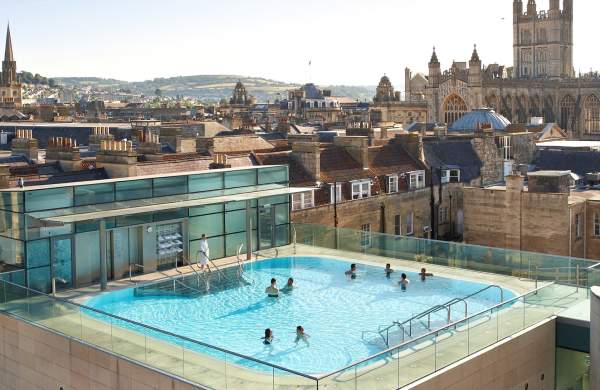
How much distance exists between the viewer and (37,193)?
26.6 meters

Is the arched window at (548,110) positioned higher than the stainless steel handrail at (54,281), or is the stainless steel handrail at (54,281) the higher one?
the arched window at (548,110)

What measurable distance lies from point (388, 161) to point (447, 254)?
1656 cm

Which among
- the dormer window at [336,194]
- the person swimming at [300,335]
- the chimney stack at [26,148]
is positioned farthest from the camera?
the dormer window at [336,194]

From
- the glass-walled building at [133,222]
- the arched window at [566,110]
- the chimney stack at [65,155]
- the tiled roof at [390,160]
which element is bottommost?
the glass-walled building at [133,222]

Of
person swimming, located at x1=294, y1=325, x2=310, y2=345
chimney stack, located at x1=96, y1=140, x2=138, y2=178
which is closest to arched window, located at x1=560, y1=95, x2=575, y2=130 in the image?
chimney stack, located at x1=96, y1=140, x2=138, y2=178

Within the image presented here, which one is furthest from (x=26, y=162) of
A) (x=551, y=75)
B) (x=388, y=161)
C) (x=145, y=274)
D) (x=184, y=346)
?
(x=551, y=75)

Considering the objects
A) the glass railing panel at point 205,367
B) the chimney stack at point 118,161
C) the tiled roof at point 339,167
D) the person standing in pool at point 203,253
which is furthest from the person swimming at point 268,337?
the tiled roof at point 339,167

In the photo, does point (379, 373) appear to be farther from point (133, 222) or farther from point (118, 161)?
point (118, 161)

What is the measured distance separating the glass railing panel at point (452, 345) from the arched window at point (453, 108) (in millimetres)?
93668

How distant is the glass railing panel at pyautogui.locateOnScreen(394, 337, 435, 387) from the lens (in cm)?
1869

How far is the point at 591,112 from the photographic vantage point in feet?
366

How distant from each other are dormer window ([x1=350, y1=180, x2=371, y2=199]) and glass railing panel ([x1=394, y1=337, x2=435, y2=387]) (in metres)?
22.8

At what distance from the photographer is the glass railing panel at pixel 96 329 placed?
21.1m

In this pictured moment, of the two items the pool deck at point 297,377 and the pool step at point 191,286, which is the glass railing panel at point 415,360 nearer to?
the pool deck at point 297,377
